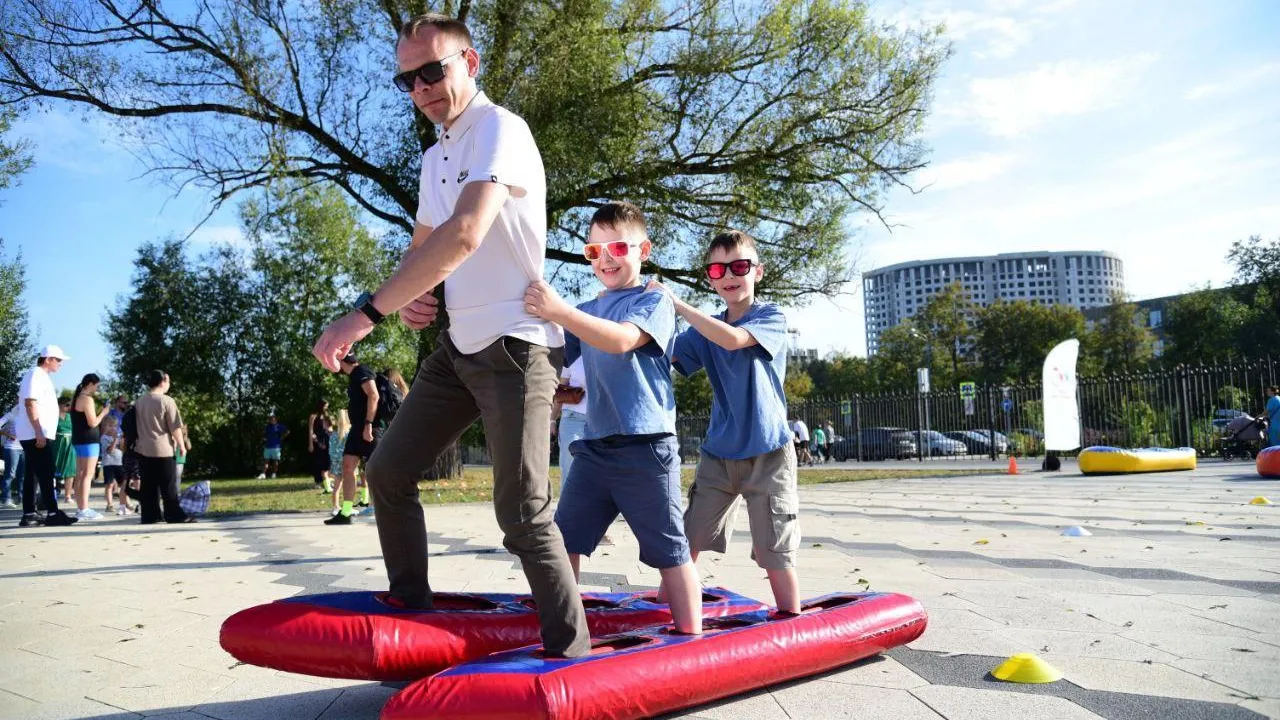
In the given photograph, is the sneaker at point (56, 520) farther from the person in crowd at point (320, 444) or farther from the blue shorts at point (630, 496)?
the blue shorts at point (630, 496)

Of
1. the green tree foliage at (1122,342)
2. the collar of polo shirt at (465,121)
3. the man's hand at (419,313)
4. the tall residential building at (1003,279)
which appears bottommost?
the man's hand at (419,313)

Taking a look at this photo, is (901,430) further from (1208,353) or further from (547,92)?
(1208,353)

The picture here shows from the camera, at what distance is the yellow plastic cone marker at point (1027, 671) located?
3061 mm

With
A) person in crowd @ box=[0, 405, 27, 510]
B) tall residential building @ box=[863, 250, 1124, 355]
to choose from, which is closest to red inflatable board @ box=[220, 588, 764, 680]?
person in crowd @ box=[0, 405, 27, 510]

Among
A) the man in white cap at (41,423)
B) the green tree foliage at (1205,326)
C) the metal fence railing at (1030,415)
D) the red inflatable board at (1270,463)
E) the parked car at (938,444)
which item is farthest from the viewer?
A: the green tree foliage at (1205,326)

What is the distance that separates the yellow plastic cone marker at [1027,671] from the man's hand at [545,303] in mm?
2017

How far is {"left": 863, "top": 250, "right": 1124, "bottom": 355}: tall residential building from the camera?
175 metres

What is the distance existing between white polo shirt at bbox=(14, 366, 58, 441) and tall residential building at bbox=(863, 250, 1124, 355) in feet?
550

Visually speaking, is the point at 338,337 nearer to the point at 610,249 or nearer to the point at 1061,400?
the point at 610,249

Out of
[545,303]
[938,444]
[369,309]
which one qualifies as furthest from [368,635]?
[938,444]

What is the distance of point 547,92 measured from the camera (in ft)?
44.5

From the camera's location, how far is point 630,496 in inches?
126

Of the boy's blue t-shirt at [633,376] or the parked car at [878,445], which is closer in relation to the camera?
the boy's blue t-shirt at [633,376]

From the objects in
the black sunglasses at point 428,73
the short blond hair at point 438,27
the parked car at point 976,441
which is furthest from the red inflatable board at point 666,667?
the parked car at point 976,441
